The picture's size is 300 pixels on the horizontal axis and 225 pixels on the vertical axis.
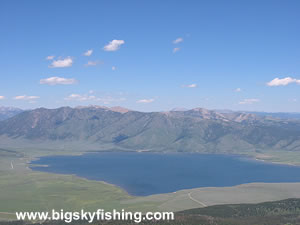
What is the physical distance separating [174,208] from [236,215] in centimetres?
3466

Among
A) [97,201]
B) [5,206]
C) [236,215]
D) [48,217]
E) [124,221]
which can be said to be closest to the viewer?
[124,221]

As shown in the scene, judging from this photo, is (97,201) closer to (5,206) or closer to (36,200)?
(36,200)

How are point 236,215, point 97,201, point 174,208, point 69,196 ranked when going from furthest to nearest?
point 69,196
point 97,201
point 174,208
point 236,215

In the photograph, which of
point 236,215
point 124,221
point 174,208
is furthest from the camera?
point 174,208

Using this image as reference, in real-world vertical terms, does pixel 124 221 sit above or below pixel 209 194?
above

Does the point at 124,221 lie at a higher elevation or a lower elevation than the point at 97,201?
higher

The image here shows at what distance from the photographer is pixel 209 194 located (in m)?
189

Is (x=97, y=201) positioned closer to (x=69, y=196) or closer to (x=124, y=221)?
(x=69, y=196)

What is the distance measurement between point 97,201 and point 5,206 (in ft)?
145

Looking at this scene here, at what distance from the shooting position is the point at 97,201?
18600 cm

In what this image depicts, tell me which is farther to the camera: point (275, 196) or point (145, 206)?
point (275, 196)

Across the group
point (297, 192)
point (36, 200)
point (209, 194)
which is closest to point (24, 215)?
point (36, 200)

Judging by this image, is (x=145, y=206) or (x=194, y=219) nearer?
(x=194, y=219)

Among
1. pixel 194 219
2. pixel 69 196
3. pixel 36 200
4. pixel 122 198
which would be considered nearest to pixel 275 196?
pixel 122 198
